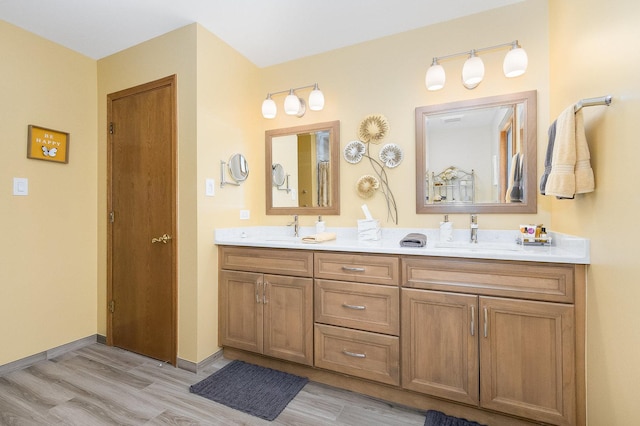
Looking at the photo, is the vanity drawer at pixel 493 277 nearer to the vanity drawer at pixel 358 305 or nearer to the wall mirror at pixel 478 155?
the vanity drawer at pixel 358 305

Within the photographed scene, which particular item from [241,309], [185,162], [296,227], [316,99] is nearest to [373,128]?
[316,99]

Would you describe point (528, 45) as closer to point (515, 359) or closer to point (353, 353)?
point (515, 359)

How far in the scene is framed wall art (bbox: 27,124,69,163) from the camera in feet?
6.96

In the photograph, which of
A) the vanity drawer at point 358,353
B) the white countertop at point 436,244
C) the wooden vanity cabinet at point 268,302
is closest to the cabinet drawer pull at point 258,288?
the wooden vanity cabinet at point 268,302

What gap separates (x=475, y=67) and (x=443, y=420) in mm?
2103

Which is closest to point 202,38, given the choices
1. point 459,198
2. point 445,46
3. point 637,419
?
point 445,46

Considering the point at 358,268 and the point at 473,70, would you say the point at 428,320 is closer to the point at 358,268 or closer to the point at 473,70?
the point at 358,268

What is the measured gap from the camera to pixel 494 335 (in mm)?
1466

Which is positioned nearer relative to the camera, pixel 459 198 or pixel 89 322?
pixel 459 198

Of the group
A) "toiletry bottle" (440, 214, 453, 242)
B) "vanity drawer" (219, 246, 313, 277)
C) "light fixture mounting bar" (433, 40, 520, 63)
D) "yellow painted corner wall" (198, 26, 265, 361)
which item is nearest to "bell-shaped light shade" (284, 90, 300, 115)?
"yellow painted corner wall" (198, 26, 265, 361)

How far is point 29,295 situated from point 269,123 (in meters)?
2.32

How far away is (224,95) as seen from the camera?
2334mm

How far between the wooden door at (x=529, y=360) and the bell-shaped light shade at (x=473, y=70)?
1359mm

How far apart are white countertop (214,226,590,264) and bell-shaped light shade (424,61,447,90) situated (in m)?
1.01
